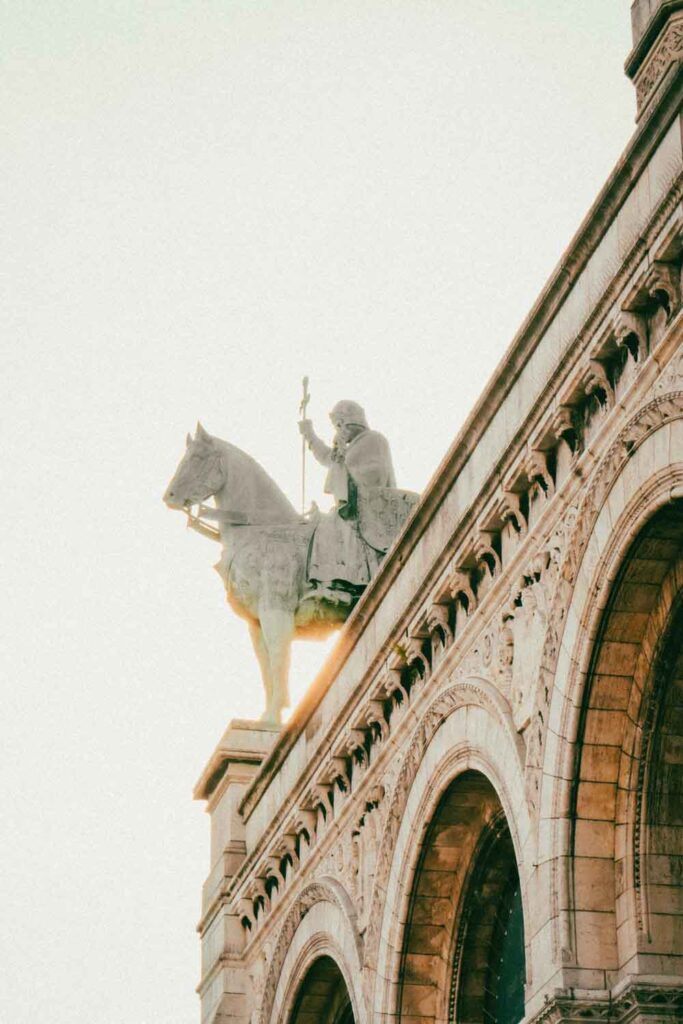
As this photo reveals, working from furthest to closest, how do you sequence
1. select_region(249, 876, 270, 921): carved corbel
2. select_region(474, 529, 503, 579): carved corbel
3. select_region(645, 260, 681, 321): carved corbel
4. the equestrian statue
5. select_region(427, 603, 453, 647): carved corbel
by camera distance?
the equestrian statue, select_region(249, 876, 270, 921): carved corbel, select_region(427, 603, 453, 647): carved corbel, select_region(474, 529, 503, 579): carved corbel, select_region(645, 260, 681, 321): carved corbel

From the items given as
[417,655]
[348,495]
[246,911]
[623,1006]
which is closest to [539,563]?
[417,655]

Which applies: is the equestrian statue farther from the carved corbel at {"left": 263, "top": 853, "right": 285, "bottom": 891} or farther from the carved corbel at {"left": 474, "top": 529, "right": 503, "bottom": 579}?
the carved corbel at {"left": 474, "top": 529, "right": 503, "bottom": 579}

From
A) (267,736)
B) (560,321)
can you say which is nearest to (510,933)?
(560,321)

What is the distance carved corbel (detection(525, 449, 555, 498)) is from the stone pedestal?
9907 millimetres

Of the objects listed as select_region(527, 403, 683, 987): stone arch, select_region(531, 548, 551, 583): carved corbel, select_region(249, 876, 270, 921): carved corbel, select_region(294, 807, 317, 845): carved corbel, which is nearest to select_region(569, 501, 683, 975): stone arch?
select_region(527, 403, 683, 987): stone arch

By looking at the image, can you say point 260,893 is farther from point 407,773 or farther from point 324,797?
point 407,773

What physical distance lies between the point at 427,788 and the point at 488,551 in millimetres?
2350

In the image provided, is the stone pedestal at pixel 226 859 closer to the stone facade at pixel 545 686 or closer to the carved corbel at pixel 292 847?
the carved corbel at pixel 292 847

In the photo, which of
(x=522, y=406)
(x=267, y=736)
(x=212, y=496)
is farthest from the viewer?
(x=212, y=496)

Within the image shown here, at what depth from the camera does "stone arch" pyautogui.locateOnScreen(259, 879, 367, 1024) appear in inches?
821

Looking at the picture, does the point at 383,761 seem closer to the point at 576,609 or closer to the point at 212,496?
the point at 576,609

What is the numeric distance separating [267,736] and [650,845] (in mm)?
12045

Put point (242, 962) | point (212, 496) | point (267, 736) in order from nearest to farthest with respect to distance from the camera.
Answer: point (242, 962)
point (267, 736)
point (212, 496)

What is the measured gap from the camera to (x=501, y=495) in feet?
57.2
